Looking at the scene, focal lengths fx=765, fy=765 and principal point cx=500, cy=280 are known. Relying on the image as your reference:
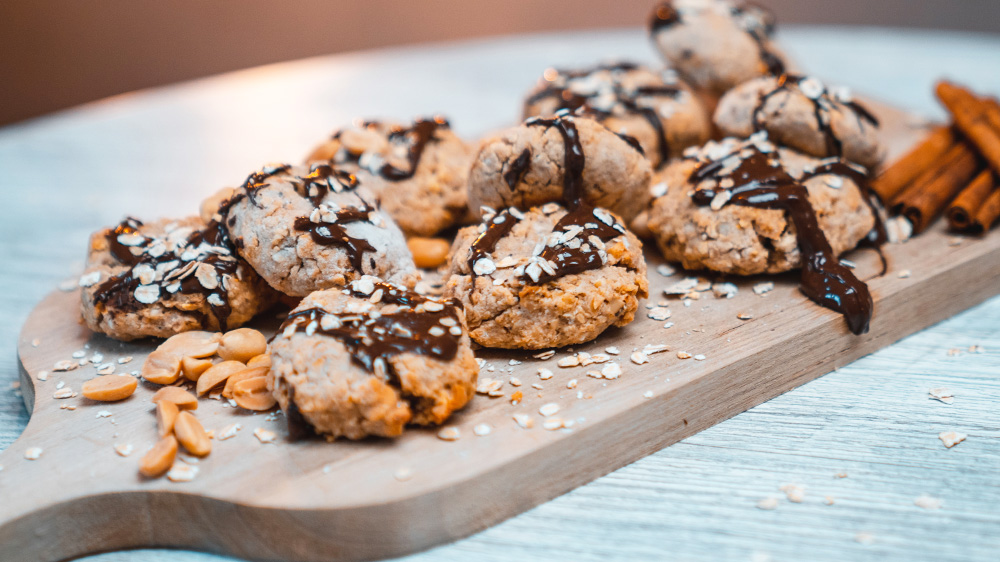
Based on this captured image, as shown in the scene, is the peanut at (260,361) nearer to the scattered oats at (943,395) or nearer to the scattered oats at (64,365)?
the scattered oats at (64,365)

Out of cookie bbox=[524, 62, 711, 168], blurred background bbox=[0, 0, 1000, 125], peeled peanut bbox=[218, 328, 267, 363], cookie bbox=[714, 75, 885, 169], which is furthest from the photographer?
blurred background bbox=[0, 0, 1000, 125]

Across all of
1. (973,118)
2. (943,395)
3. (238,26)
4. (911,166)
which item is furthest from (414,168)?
(238,26)

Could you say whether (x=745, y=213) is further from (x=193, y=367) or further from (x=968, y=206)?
(x=193, y=367)

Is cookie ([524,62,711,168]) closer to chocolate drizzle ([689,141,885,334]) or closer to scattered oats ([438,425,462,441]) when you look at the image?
→ chocolate drizzle ([689,141,885,334])

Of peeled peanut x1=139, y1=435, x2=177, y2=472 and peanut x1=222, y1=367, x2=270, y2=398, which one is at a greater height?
peanut x1=222, y1=367, x2=270, y2=398

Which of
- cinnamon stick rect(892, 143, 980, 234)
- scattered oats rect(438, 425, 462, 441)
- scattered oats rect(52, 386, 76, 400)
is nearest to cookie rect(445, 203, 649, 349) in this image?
scattered oats rect(438, 425, 462, 441)

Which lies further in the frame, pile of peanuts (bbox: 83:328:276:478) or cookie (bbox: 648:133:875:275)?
cookie (bbox: 648:133:875:275)

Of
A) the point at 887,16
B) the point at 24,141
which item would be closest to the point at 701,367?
the point at 24,141
